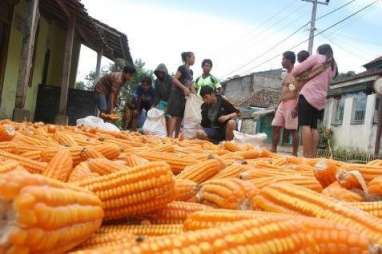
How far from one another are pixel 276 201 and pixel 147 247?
878 mm

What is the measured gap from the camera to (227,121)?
10.1 m

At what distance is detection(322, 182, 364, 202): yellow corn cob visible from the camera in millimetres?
2403

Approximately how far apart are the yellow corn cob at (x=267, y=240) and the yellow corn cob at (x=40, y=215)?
137mm

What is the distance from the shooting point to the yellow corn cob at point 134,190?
179 centimetres

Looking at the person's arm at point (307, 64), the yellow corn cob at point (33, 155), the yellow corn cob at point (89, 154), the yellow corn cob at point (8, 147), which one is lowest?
the yellow corn cob at point (33, 155)

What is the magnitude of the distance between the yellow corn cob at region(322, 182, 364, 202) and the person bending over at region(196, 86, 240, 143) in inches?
295

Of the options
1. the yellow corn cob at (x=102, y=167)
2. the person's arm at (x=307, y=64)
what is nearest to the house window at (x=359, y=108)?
the person's arm at (x=307, y=64)

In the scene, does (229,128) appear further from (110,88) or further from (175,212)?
(175,212)

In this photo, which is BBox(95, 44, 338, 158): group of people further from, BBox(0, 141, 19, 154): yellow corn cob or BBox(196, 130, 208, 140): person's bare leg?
BBox(0, 141, 19, 154): yellow corn cob

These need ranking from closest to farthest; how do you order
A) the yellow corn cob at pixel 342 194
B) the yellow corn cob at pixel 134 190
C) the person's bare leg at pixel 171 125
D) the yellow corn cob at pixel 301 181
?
1. the yellow corn cob at pixel 134 190
2. the yellow corn cob at pixel 342 194
3. the yellow corn cob at pixel 301 181
4. the person's bare leg at pixel 171 125

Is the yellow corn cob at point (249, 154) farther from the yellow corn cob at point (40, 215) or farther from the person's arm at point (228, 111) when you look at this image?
the person's arm at point (228, 111)

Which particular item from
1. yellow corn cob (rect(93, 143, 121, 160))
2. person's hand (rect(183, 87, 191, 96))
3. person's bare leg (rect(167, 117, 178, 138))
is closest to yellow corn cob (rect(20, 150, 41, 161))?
yellow corn cob (rect(93, 143, 121, 160))

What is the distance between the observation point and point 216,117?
10.2m

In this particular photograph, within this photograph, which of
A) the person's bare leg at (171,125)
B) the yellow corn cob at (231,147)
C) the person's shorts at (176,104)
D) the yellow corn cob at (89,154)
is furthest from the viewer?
the person's bare leg at (171,125)
